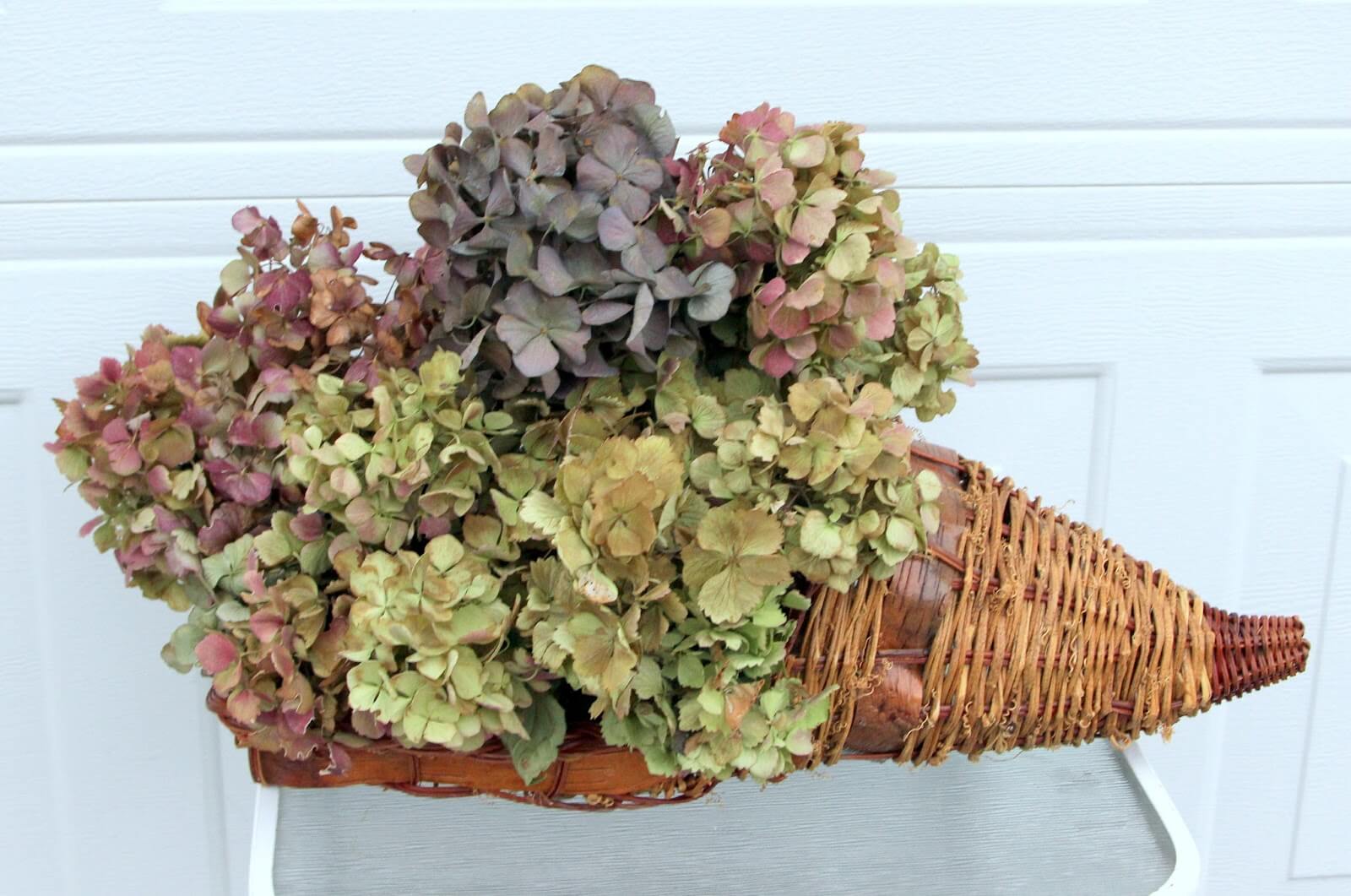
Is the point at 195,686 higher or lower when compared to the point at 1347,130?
lower

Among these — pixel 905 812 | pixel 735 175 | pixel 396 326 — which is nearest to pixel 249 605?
pixel 396 326

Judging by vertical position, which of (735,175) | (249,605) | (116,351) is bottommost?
(249,605)

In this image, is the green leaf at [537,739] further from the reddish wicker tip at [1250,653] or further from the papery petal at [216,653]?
the reddish wicker tip at [1250,653]

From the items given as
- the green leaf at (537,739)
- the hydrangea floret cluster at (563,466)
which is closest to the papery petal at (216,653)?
the hydrangea floret cluster at (563,466)

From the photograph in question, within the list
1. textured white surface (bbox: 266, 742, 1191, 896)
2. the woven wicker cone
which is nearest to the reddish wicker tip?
the woven wicker cone

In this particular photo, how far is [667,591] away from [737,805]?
313 millimetres

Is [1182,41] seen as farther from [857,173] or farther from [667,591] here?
[667,591]

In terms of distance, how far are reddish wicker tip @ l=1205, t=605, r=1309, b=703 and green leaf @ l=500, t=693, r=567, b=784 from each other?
41cm

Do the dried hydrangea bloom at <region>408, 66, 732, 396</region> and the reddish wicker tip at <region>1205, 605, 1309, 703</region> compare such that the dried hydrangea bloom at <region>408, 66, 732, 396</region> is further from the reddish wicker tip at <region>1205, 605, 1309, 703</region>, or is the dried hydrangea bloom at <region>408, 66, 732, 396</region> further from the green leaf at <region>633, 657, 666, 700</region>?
the reddish wicker tip at <region>1205, 605, 1309, 703</region>

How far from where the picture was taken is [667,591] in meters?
0.60

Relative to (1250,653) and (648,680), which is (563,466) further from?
(1250,653)

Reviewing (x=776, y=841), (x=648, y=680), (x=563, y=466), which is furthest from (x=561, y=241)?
(x=776, y=841)

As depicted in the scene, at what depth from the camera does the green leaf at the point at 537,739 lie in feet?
2.14

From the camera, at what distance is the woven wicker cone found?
0.67 meters
